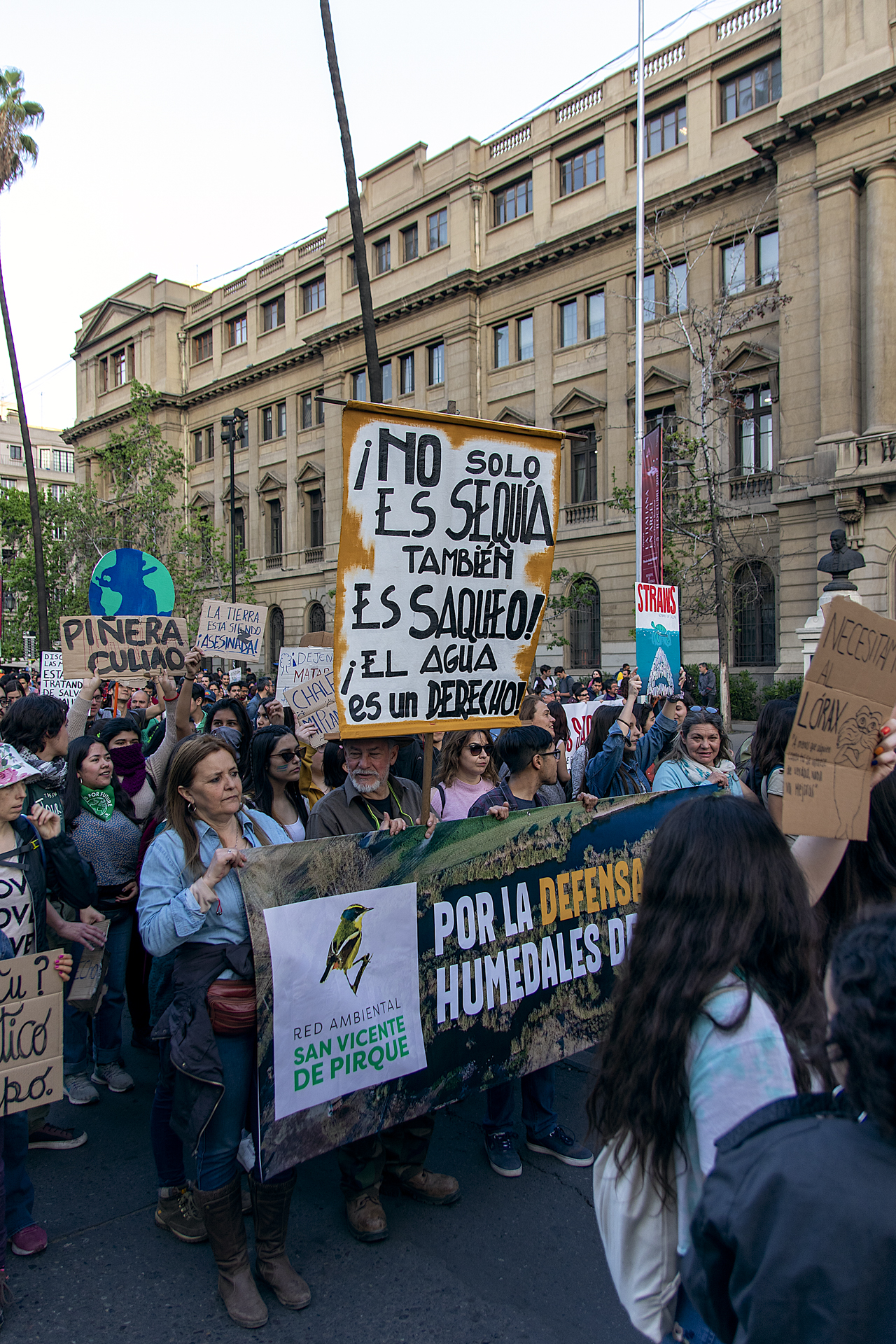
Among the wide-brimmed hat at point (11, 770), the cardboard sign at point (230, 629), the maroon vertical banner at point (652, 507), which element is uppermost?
the maroon vertical banner at point (652, 507)

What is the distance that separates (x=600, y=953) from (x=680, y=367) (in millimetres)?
24929

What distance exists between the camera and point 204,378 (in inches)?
1772

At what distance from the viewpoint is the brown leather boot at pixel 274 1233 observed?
3.02 metres

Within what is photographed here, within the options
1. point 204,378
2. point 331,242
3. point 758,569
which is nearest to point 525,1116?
point 758,569

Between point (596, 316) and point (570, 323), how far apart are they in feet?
3.54

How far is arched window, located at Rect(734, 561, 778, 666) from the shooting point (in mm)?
24406

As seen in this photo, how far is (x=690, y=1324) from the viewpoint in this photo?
1.62 metres

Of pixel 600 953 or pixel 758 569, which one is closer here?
pixel 600 953

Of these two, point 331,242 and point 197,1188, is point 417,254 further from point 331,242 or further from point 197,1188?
A: point 197,1188

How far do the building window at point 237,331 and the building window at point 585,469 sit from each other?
2087 centimetres

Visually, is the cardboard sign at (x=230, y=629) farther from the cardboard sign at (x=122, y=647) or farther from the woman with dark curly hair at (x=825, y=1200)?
the woman with dark curly hair at (x=825, y=1200)

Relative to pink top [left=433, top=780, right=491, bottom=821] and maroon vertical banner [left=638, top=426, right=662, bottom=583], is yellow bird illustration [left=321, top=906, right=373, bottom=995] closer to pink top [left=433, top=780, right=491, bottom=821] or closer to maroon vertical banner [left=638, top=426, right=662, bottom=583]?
pink top [left=433, top=780, right=491, bottom=821]

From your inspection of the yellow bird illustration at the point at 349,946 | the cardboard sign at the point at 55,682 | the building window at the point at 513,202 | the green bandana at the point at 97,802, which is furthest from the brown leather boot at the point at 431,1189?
the building window at the point at 513,202

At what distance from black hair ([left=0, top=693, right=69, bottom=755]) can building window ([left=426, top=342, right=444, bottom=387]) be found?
30.2 meters
